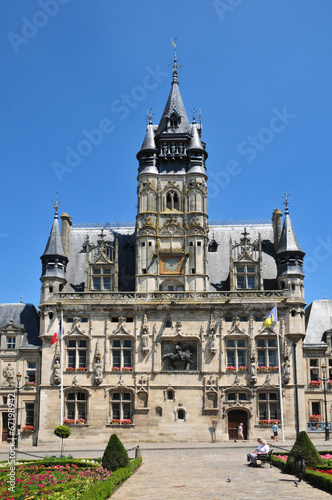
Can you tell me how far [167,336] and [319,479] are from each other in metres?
30.3

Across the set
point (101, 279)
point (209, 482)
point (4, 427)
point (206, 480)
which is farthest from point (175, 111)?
point (209, 482)

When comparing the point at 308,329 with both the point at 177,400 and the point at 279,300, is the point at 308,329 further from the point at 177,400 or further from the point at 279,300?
the point at 177,400

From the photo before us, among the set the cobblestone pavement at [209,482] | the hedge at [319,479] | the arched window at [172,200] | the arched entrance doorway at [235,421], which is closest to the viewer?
the cobblestone pavement at [209,482]

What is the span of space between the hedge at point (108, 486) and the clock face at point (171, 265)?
2878cm

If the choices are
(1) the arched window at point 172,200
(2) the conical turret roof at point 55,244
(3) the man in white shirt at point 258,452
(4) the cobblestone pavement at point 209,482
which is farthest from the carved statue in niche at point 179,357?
(3) the man in white shirt at point 258,452

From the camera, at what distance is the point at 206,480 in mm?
27234

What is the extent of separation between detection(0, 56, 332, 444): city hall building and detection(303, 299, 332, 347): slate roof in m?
0.16

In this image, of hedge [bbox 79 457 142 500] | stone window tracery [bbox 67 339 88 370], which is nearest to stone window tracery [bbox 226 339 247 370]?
stone window tracery [bbox 67 339 88 370]

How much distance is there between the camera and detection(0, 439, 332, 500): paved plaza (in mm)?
23266

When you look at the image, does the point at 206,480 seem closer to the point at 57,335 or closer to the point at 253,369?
the point at 253,369

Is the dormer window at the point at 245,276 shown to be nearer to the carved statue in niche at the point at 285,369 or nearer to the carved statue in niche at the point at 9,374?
the carved statue in niche at the point at 285,369

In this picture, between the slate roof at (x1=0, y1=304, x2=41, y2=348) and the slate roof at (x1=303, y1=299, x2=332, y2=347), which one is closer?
the slate roof at (x1=0, y1=304, x2=41, y2=348)

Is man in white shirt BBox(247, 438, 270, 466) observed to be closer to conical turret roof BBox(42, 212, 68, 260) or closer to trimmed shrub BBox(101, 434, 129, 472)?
trimmed shrub BBox(101, 434, 129, 472)

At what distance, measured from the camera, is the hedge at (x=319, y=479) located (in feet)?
80.0
